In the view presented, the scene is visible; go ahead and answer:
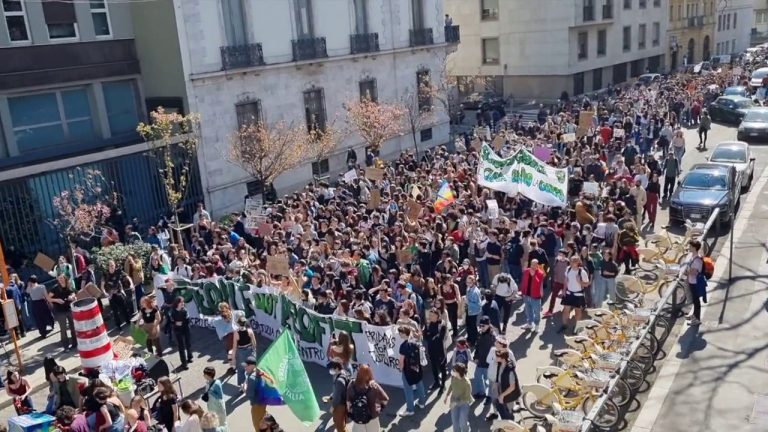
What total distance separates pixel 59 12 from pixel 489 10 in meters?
33.2

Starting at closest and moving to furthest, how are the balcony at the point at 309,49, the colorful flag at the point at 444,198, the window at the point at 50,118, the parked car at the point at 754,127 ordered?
the colorful flag at the point at 444,198
the window at the point at 50,118
the balcony at the point at 309,49
the parked car at the point at 754,127

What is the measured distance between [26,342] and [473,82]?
41.1m

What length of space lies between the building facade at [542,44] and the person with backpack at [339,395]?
40588mm

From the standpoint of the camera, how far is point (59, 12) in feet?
75.2

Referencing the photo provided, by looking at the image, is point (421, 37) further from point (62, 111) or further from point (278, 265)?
point (278, 265)

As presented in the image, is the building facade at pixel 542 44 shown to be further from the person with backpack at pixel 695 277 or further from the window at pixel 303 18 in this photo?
the person with backpack at pixel 695 277

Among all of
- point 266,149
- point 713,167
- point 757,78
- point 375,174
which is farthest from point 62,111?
point 757,78

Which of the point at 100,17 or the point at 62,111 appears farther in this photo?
the point at 100,17

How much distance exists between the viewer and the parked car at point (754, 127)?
29391 millimetres

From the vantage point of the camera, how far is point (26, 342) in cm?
1584

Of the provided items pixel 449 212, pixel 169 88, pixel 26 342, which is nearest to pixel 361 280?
pixel 449 212

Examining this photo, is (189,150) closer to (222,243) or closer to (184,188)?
(184,188)

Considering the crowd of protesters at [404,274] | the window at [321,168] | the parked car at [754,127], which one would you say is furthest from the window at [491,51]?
the crowd of protesters at [404,274]

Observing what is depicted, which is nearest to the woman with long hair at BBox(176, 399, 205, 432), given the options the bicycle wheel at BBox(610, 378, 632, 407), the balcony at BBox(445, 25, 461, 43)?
the bicycle wheel at BBox(610, 378, 632, 407)
